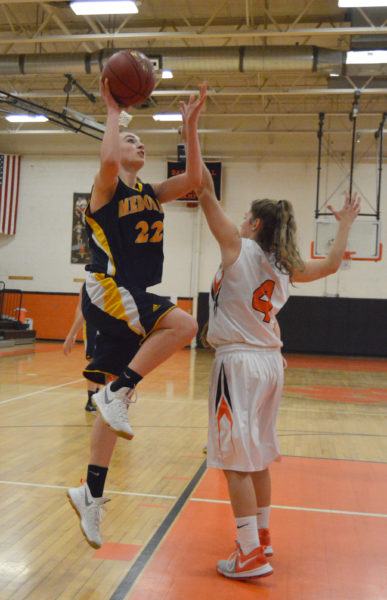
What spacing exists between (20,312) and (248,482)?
1515cm

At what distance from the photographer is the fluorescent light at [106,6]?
8805mm

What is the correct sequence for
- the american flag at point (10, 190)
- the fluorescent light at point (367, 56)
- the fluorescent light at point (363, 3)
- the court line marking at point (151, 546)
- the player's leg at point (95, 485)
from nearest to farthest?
the court line marking at point (151, 546) < the player's leg at point (95, 485) < the fluorescent light at point (363, 3) < the fluorescent light at point (367, 56) < the american flag at point (10, 190)

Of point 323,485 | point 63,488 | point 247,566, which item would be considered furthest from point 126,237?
point 323,485

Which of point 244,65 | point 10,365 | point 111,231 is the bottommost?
point 10,365

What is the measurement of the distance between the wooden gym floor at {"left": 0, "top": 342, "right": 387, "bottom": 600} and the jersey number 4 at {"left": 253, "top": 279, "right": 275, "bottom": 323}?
3.57ft

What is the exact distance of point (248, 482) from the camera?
2.50 meters

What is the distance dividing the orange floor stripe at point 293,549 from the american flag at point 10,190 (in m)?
15.2

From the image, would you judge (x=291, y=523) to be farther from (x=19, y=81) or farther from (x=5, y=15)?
(x=19, y=81)

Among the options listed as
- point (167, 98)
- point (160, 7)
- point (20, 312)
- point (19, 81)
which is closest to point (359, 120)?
point (167, 98)

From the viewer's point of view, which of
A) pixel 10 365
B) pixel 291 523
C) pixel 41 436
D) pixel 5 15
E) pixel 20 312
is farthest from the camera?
pixel 20 312

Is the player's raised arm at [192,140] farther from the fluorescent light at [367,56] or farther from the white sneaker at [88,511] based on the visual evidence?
the fluorescent light at [367,56]

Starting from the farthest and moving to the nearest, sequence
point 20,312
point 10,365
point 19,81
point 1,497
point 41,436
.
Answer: point 20,312 → point 19,81 → point 10,365 → point 41,436 → point 1,497

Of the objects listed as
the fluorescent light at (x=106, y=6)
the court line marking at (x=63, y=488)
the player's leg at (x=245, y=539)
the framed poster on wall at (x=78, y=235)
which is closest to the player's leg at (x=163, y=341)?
the player's leg at (x=245, y=539)

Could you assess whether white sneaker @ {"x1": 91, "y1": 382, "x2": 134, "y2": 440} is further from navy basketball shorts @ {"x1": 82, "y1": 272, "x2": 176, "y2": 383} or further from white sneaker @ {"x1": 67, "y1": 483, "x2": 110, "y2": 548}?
white sneaker @ {"x1": 67, "y1": 483, "x2": 110, "y2": 548}
